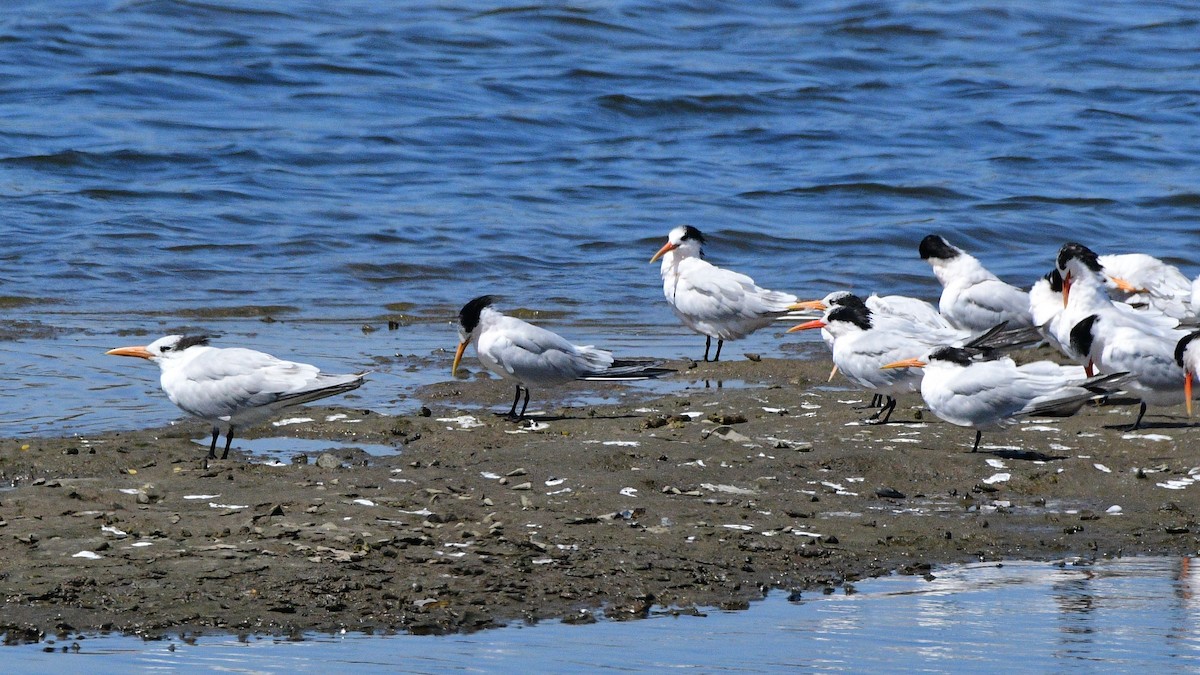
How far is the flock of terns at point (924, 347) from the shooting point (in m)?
7.13

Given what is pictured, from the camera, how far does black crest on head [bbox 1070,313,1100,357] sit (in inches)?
329

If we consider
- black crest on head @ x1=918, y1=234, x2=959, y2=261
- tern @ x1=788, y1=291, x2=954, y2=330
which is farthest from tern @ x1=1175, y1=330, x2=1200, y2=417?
black crest on head @ x1=918, y1=234, x2=959, y2=261

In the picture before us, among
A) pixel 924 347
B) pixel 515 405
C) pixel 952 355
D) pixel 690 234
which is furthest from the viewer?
→ pixel 690 234

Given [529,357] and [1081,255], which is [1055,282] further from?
[529,357]

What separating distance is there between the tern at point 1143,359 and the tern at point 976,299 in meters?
1.81

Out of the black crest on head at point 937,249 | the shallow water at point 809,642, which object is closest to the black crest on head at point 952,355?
the shallow water at point 809,642

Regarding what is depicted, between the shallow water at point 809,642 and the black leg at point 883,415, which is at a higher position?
the shallow water at point 809,642

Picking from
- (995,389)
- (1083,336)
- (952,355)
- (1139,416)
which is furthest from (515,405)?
(1139,416)

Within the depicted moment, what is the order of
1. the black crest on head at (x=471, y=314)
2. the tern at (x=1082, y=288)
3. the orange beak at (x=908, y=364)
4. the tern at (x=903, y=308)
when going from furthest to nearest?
the tern at (x=903, y=308)
the tern at (x=1082, y=288)
the black crest on head at (x=471, y=314)
the orange beak at (x=908, y=364)

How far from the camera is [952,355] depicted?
7.40 metres

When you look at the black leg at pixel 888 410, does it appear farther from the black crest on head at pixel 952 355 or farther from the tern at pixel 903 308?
the tern at pixel 903 308

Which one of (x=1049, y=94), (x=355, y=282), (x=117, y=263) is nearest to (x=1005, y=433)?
(x=355, y=282)

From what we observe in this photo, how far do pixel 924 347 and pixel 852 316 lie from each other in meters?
0.44

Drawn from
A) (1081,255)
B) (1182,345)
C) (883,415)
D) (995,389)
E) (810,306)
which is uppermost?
(1081,255)
